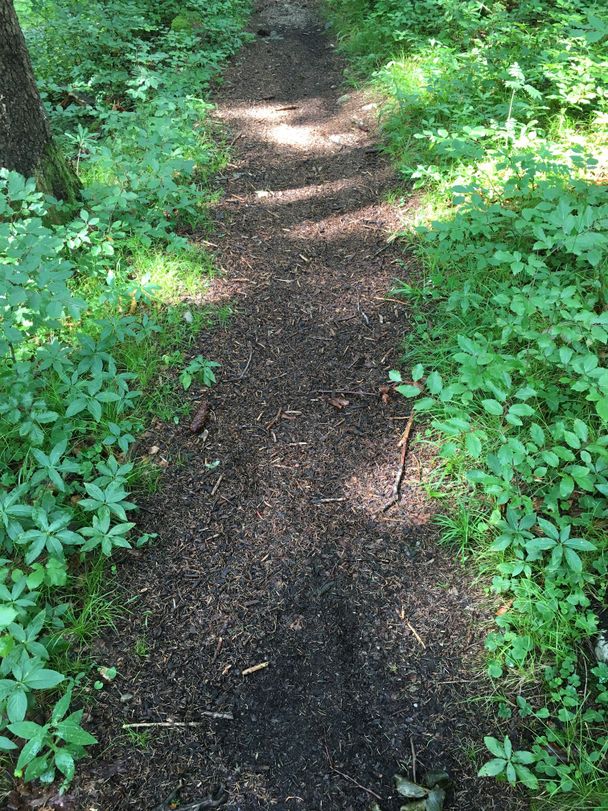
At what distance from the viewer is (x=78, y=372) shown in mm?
2922

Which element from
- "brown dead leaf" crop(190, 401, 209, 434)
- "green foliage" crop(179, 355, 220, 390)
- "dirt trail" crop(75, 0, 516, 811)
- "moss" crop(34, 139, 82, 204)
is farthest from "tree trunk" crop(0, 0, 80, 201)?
"brown dead leaf" crop(190, 401, 209, 434)

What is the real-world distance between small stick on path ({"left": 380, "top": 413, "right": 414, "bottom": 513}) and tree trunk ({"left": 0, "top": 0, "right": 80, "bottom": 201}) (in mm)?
3198

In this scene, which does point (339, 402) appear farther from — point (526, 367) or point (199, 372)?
point (526, 367)

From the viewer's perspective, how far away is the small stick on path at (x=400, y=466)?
2.73 meters

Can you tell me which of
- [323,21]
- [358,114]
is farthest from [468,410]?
[323,21]

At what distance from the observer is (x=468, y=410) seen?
2885 millimetres

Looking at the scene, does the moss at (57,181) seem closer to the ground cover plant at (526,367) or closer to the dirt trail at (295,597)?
the dirt trail at (295,597)

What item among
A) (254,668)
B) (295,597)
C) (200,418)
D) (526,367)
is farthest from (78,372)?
(526,367)

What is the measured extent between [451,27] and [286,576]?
21.7ft

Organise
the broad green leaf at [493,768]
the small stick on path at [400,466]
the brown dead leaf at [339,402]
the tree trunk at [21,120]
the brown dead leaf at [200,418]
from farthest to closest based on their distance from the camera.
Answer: the tree trunk at [21,120], the brown dead leaf at [339,402], the brown dead leaf at [200,418], the small stick on path at [400,466], the broad green leaf at [493,768]

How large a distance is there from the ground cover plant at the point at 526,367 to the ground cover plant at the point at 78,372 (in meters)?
1.50

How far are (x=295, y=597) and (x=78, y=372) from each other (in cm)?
166

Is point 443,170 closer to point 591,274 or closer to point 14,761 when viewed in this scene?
point 591,274

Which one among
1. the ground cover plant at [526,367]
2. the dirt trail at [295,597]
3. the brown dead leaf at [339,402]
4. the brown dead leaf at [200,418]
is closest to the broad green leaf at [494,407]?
the ground cover plant at [526,367]
